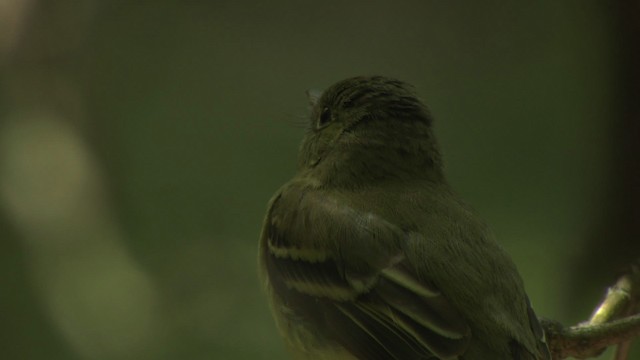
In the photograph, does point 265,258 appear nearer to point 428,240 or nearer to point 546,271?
point 428,240

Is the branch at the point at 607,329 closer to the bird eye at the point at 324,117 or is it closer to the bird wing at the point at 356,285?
the bird wing at the point at 356,285

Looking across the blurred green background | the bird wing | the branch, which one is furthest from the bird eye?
the branch

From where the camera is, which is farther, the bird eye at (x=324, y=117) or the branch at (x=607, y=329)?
the bird eye at (x=324, y=117)

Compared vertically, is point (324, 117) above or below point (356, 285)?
above

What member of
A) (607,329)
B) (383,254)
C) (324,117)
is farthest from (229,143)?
(607,329)

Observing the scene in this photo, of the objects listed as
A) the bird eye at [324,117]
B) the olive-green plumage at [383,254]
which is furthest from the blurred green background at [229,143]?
the olive-green plumage at [383,254]

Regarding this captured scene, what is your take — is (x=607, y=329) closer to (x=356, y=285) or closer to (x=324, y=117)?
(x=356, y=285)

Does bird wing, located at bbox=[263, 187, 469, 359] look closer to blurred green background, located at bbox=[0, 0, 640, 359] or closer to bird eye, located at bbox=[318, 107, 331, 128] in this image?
bird eye, located at bbox=[318, 107, 331, 128]
